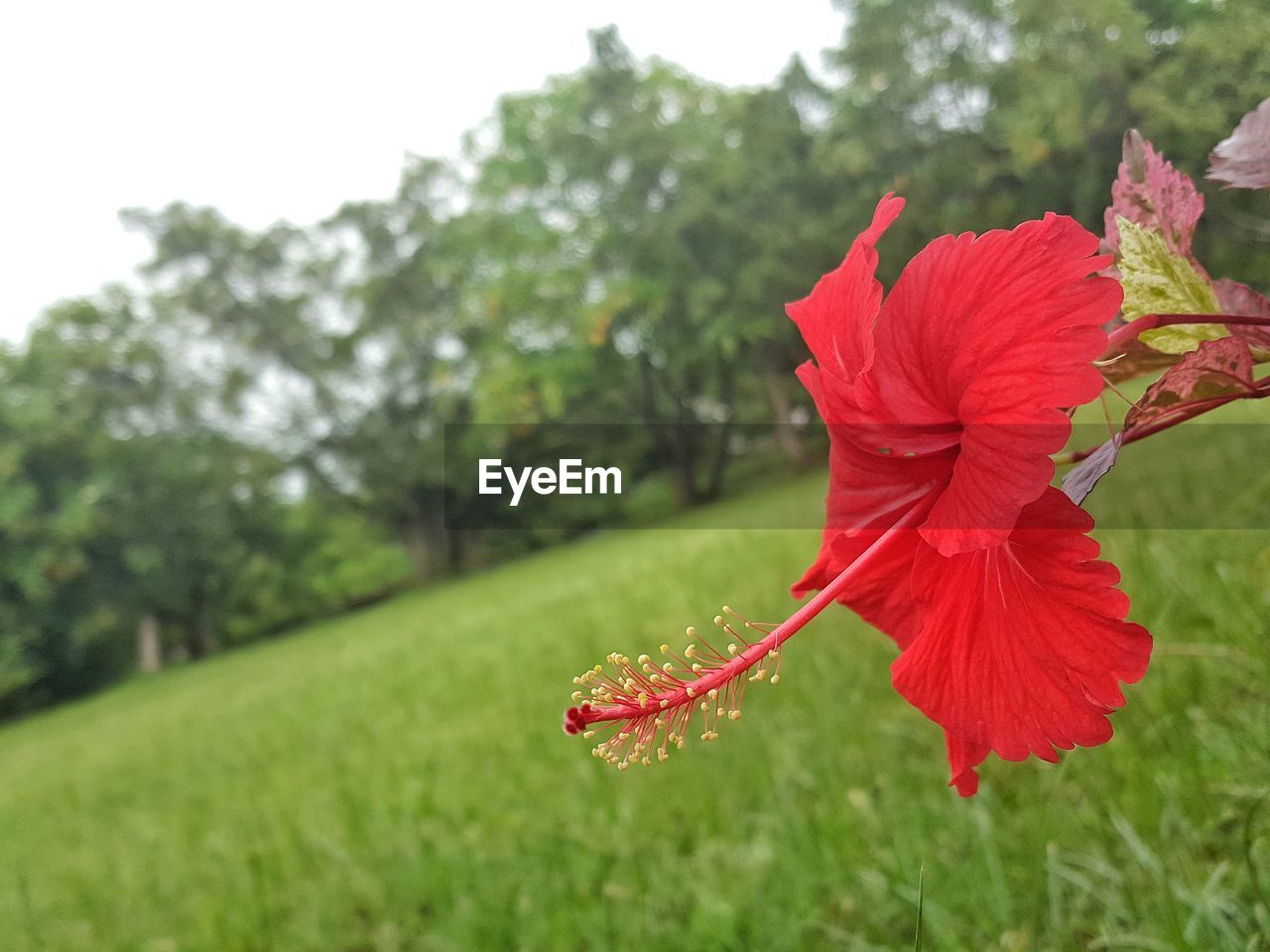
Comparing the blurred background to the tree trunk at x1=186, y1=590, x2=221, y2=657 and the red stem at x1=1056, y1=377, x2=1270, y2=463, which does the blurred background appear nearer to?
the red stem at x1=1056, y1=377, x2=1270, y2=463

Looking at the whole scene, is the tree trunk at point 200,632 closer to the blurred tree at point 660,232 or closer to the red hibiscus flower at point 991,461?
the blurred tree at point 660,232

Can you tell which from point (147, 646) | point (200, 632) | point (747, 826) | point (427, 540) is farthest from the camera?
point (427, 540)

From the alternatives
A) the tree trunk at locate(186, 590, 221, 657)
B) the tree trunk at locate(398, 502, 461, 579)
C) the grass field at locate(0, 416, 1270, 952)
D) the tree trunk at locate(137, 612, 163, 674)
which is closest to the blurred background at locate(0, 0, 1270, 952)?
the grass field at locate(0, 416, 1270, 952)

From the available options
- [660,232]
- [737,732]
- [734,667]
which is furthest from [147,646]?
[734,667]

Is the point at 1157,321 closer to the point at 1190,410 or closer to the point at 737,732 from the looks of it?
the point at 1190,410

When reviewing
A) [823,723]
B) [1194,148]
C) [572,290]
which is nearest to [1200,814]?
[1194,148]

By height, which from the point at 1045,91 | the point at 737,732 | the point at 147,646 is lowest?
the point at 147,646
